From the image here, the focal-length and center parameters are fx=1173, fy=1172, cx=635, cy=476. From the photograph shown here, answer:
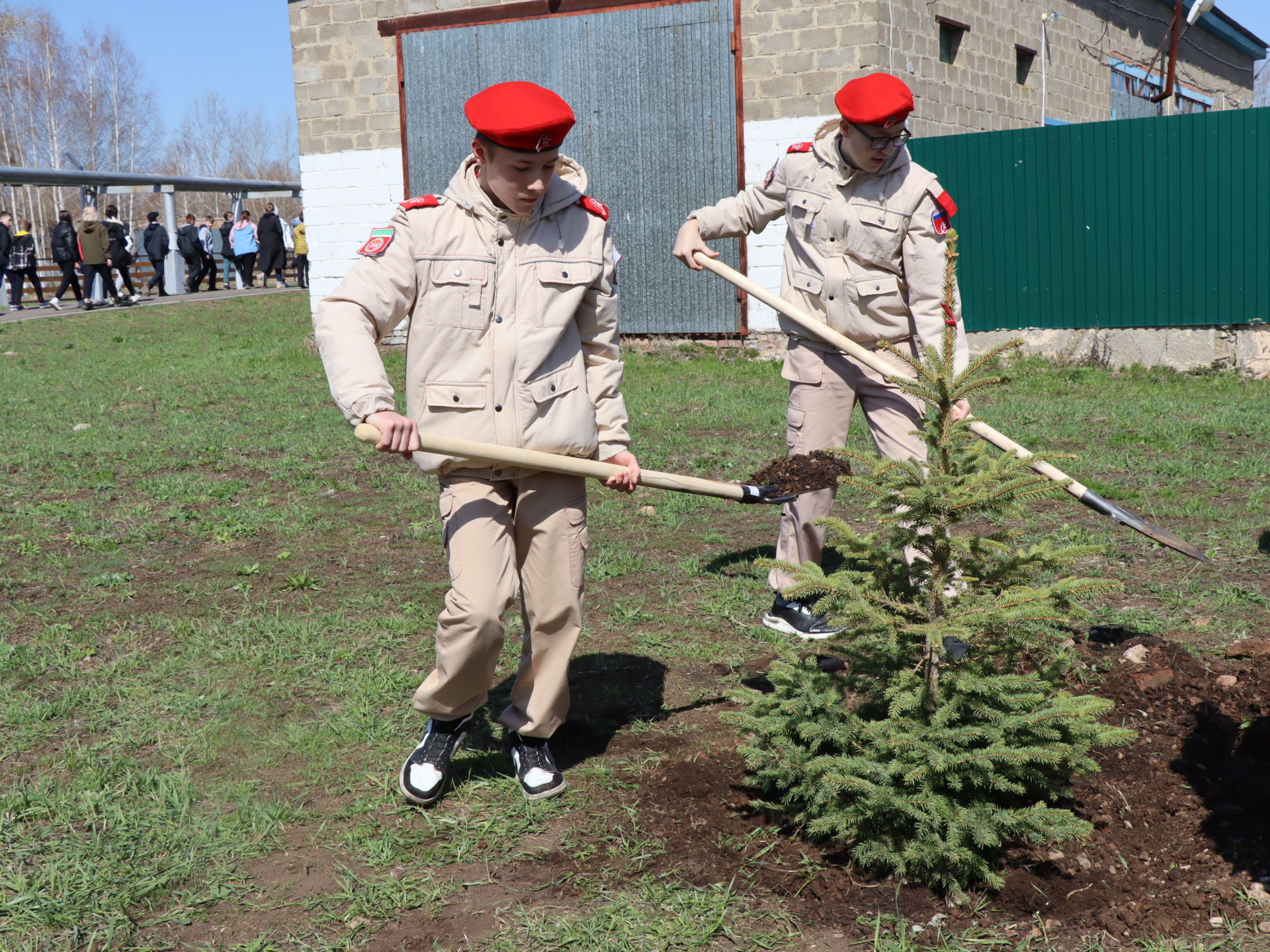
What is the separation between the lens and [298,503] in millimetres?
7191

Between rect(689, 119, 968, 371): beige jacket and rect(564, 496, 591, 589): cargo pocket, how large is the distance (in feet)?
5.29

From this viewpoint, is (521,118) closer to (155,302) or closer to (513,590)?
(513,590)

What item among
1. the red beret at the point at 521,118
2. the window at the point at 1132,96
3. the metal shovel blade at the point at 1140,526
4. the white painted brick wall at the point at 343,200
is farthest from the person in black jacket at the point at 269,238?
the red beret at the point at 521,118

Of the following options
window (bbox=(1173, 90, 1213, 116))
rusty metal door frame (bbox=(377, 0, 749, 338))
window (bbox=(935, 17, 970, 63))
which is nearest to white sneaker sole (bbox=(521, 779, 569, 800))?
rusty metal door frame (bbox=(377, 0, 749, 338))

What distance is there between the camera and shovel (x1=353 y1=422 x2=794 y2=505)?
305 cm

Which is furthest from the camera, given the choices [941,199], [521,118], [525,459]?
[941,199]

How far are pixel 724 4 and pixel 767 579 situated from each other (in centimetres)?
937

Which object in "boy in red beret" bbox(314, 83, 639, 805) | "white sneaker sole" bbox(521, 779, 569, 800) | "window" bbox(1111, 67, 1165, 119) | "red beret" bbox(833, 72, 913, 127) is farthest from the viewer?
"window" bbox(1111, 67, 1165, 119)

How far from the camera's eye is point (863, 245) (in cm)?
455

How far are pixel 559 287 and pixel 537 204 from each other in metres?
0.24

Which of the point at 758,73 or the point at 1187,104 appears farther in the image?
the point at 1187,104

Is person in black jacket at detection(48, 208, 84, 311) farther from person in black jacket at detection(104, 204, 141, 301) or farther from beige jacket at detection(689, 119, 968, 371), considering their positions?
beige jacket at detection(689, 119, 968, 371)

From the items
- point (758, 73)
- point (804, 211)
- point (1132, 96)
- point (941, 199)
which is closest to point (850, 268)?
point (804, 211)

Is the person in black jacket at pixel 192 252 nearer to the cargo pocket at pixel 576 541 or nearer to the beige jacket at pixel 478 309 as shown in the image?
the beige jacket at pixel 478 309
